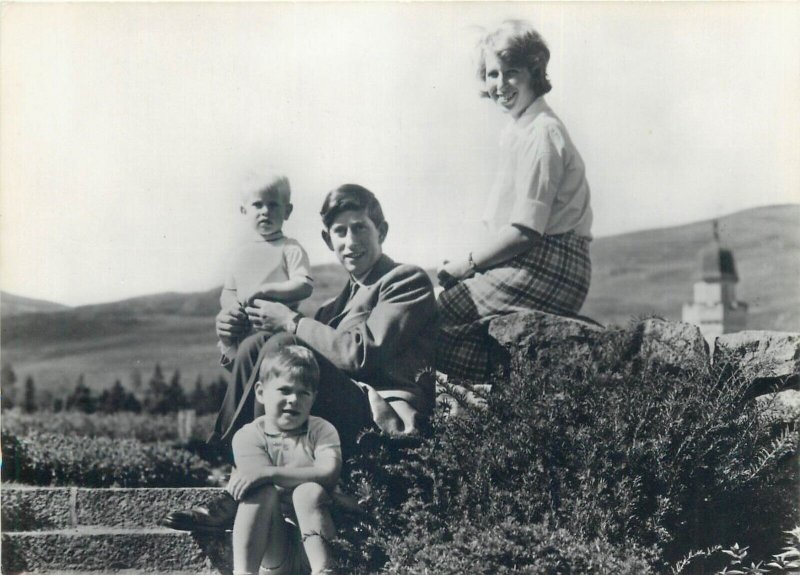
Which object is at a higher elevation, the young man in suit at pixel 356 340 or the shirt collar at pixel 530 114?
the shirt collar at pixel 530 114

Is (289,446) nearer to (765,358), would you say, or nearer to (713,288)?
(765,358)

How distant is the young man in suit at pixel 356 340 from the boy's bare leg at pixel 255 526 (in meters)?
0.22

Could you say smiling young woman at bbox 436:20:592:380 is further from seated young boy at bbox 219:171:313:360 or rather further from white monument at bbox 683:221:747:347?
seated young boy at bbox 219:171:313:360

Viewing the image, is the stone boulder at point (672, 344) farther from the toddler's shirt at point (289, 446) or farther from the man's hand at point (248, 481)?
the man's hand at point (248, 481)

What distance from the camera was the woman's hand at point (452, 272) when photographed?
6195 millimetres

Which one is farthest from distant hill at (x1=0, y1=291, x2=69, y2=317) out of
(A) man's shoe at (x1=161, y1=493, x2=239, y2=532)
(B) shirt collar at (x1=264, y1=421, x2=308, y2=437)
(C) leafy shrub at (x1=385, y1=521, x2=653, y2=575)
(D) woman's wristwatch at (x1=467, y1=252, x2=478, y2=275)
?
(C) leafy shrub at (x1=385, y1=521, x2=653, y2=575)

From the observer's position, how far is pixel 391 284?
241 inches

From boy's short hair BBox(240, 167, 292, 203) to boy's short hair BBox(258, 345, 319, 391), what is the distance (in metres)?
1.01

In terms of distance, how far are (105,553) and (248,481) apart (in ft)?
3.48

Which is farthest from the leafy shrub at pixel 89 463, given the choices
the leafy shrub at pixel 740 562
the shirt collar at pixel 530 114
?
the leafy shrub at pixel 740 562

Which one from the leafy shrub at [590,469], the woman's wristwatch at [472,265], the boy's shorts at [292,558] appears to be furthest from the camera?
the woman's wristwatch at [472,265]

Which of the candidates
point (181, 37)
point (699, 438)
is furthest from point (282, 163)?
point (699, 438)

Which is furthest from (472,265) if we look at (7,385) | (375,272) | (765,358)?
(7,385)

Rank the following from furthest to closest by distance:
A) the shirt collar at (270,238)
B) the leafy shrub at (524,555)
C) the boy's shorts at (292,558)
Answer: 1. the shirt collar at (270,238)
2. the boy's shorts at (292,558)
3. the leafy shrub at (524,555)
